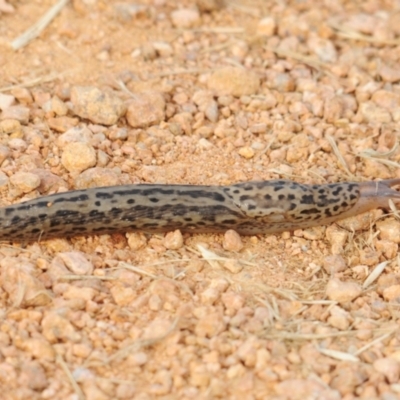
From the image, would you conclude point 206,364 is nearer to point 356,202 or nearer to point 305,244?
point 305,244

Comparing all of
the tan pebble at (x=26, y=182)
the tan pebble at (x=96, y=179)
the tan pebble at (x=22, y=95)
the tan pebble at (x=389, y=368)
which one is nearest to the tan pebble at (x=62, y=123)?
the tan pebble at (x=22, y=95)

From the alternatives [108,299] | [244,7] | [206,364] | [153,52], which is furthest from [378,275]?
[244,7]

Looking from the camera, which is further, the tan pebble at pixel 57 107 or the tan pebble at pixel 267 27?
the tan pebble at pixel 267 27

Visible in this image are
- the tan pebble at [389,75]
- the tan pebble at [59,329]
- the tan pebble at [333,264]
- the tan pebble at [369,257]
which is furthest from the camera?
the tan pebble at [389,75]

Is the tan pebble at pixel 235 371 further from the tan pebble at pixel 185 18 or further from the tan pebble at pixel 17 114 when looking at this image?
the tan pebble at pixel 185 18

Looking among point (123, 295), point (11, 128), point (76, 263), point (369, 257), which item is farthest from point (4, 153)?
point (369, 257)

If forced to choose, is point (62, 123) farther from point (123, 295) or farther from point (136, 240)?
point (123, 295)

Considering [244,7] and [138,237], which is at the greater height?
[244,7]
